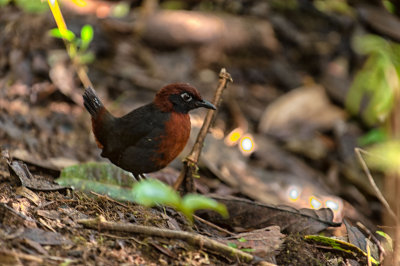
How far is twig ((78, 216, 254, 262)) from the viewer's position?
273 cm

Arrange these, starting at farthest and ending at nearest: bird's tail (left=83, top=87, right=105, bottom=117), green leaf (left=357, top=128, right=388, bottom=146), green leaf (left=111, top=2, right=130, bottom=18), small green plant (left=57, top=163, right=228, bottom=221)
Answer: green leaf (left=111, top=2, right=130, bottom=18) → green leaf (left=357, top=128, right=388, bottom=146) → bird's tail (left=83, top=87, right=105, bottom=117) → small green plant (left=57, top=163, right=228, bottom=221)

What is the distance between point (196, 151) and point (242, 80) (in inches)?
156

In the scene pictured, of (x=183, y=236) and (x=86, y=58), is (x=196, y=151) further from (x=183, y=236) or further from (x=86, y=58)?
(x=86, y=58)

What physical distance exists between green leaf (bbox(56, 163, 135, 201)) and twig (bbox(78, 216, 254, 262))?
69 centimetres

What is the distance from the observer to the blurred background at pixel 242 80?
17.6ft

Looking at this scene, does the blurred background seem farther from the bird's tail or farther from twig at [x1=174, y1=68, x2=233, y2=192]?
the bird's tail

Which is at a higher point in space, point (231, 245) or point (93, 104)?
point (93, 104)

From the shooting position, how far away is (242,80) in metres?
7.55

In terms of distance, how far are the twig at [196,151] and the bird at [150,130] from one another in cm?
11

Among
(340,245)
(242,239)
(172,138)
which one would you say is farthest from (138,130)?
(340,245)

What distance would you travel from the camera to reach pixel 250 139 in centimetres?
627

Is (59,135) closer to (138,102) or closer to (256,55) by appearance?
(138,102)

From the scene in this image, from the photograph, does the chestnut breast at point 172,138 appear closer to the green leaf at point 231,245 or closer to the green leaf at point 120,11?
the green leaf at point 231,245

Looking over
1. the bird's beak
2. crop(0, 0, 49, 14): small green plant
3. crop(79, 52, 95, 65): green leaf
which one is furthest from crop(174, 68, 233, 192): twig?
crop(0, 0, 49, 14): small green plant
